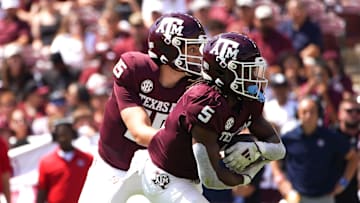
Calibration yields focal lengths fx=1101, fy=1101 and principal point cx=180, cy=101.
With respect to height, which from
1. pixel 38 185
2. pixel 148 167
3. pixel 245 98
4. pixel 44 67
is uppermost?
pixel 245 98

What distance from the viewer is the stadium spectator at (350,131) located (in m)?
10.0

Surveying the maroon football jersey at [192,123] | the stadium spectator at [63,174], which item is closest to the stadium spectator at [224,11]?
the stadium spectator at [63,174]

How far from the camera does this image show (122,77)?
6492mm

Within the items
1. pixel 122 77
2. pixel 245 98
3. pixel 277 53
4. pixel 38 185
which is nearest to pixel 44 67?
pixel 277 53

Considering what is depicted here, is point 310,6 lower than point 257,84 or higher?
lower

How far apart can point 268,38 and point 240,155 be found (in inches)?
258

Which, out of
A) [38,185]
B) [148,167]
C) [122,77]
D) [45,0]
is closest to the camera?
[148,167]

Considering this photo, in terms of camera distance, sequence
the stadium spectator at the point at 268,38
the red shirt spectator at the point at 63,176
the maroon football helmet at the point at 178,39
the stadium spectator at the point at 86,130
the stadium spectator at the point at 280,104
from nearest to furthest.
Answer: the maroon football helmet at the point at 178,39, the red shirt spectator at the point at 63,176, the stadium spectator at the point at 86,130, the stadium spectator at the point at 280,104, the stadium spectator at the point at 268,38

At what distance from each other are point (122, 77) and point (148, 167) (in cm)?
70

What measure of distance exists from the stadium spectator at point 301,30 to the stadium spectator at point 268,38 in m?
0.30

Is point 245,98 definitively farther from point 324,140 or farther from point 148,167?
point 324,140

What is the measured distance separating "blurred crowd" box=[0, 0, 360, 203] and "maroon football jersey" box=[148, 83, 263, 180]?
3.99 meters

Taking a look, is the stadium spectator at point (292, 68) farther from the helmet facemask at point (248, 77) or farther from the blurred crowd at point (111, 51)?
the helmet facemask at point (248, 77)

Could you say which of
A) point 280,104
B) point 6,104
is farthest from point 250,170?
point 6,104
